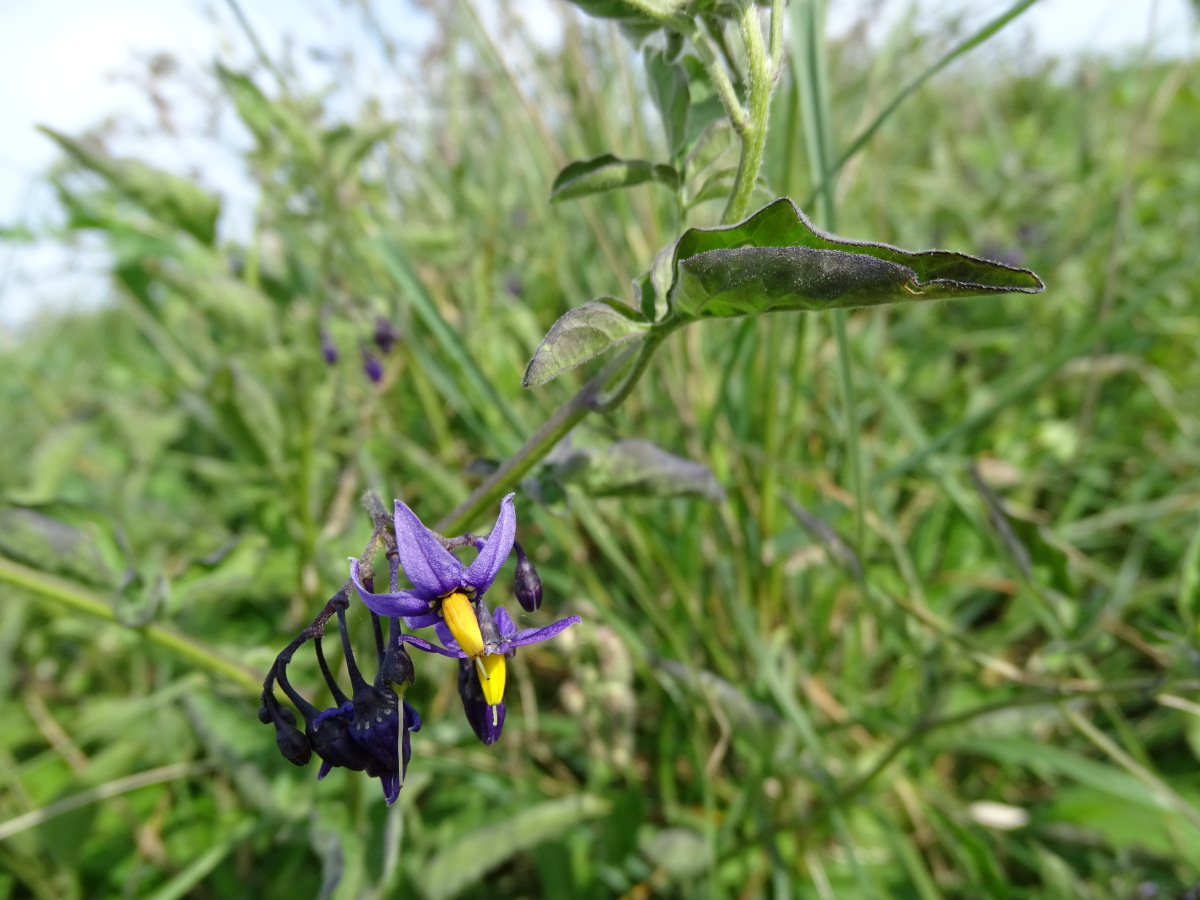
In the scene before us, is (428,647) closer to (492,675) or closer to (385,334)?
(492,675)

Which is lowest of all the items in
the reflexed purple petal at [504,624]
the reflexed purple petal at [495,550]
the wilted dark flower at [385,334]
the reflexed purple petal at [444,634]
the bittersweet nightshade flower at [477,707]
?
the bittersweet nightshade flower at [477,707]

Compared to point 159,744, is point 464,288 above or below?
above

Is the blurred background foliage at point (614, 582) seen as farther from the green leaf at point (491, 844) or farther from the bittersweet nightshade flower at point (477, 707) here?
the bittersweet nightshade flower at point (477, 707)

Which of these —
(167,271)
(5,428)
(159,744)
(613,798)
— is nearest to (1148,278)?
(613,798)

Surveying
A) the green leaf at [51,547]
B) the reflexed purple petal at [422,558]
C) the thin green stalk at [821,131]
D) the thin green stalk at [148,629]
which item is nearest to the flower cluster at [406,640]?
the reflexed purple petal at [422,558]

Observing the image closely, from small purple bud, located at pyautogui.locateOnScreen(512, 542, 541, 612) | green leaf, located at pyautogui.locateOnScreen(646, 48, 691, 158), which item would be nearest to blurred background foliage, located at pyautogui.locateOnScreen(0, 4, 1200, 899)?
small purple bud, located at pyautogui.locateOnScreen(512, 542, 541, 612)

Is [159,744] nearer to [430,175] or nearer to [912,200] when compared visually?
[430,175]
